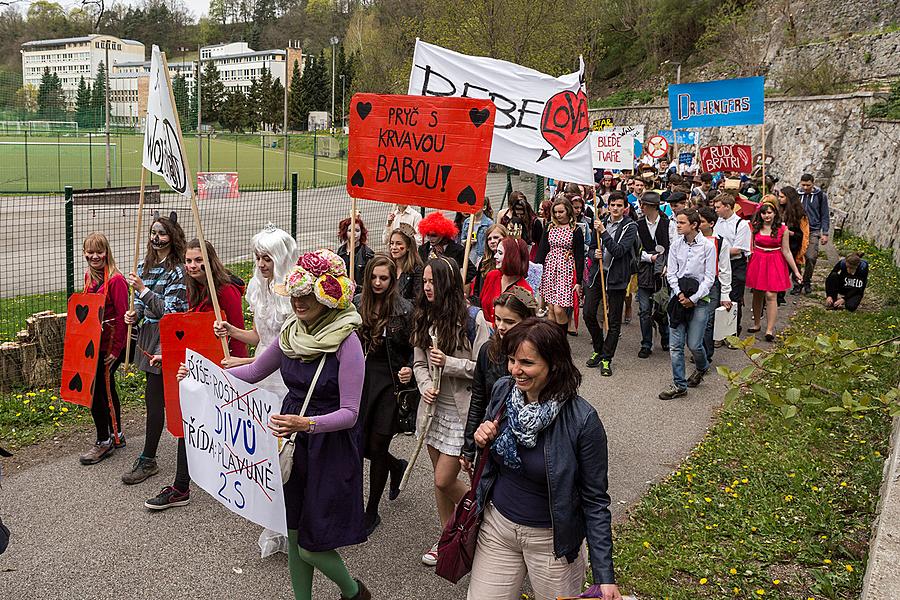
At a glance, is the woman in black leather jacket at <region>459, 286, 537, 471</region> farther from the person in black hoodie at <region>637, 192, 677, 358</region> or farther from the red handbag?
the person in black hoodie at <region>637, 192, 677, 358</region>

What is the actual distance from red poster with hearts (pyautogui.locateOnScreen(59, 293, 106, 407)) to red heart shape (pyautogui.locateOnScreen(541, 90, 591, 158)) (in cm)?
431

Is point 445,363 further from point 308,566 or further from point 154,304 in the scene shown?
point 154,304

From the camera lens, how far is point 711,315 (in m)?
8.37

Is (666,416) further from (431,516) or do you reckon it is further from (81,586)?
(81,586)

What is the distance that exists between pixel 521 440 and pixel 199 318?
272 centimetres

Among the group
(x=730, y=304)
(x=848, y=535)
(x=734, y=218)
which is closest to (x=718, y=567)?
(x=848, y=535)

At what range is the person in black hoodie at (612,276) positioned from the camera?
8680mm

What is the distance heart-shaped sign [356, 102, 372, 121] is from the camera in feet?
21.1

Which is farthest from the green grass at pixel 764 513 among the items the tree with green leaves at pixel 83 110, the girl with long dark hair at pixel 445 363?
the tree with green leaves at pixel 83 110

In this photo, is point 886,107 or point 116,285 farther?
point 886,107

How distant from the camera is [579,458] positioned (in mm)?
3137

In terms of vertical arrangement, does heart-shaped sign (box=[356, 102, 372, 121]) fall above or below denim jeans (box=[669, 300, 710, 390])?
above

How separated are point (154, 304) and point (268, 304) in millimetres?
935

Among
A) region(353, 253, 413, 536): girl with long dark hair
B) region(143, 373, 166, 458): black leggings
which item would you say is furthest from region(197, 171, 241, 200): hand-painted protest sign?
region(353, 253, 413, 536): girl with long dark hair
